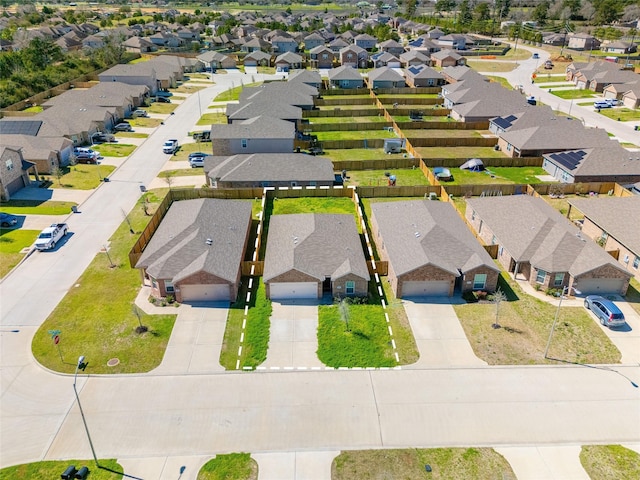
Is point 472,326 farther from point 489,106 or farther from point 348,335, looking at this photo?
point 489,106

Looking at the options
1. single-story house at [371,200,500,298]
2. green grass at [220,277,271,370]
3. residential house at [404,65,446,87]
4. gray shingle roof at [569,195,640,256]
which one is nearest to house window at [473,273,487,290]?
single-story house at [371,200,500,298]

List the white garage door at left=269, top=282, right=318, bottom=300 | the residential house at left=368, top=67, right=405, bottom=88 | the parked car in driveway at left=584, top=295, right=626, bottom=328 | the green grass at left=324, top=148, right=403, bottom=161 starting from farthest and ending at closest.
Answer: the residential house at left=368, top=67, right=405, bottom=88 < the green grass at left=324, top=148, right=403, bottom=161 < the white garage door at left=269, top=282, right=318, bottom=300 < the parked car in driveway at left=584, top=295, right=626, bottom=328

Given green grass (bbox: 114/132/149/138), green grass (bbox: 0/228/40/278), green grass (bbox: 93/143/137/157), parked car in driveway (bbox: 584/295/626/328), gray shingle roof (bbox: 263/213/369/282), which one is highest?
gray shingle roof (bbox: 263/213/369/282)

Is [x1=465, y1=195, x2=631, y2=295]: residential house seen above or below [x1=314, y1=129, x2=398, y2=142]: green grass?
above

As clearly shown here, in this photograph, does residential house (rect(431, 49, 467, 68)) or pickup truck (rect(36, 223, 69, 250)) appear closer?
pickup truck (rect(36, 223, 69, 250))

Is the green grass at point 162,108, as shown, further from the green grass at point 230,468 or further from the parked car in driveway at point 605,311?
the parked car in driveway at point 605,311

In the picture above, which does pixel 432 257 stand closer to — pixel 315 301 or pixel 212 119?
pixel 315 301

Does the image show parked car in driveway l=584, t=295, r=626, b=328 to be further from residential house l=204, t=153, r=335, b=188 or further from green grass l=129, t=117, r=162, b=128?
green grass l=129, t=117, r=162, b=128
